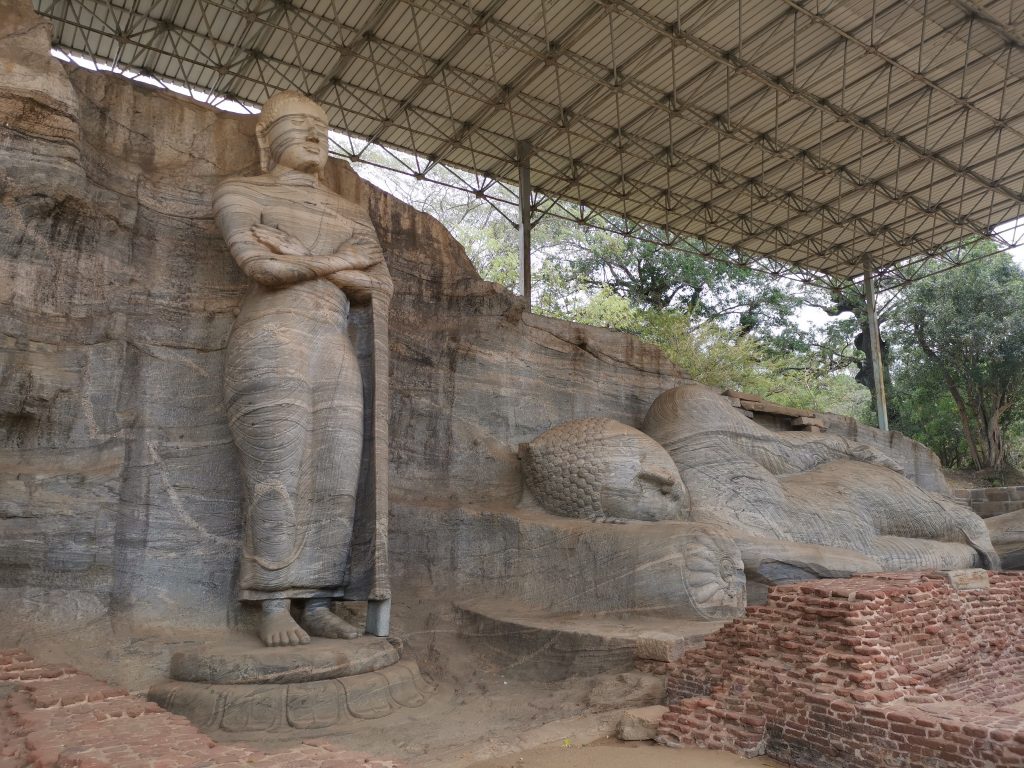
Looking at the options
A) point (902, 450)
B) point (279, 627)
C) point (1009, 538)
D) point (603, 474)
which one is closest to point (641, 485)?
point (603, 474)

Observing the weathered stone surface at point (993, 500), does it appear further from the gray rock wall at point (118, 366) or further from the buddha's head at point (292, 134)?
the buddha's head at point (292, 134)

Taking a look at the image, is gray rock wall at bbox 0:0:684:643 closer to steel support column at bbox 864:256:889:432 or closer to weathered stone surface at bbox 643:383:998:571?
weathered stone surface at bbox 643:383:998:571

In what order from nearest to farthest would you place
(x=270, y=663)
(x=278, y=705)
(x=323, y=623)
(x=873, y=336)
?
(x=278, y=705) < (x=270, y=663) < (x=323, y=623) < (x=873, y=336)

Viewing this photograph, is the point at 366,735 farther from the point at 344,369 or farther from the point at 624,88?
the point at 624,88

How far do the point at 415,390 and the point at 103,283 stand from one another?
2376 millimetres

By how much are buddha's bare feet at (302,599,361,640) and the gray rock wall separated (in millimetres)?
498

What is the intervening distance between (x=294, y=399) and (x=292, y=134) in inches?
79.8

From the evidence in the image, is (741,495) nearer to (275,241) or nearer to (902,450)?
(275,241)

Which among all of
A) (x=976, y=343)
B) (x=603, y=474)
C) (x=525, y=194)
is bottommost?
(x=603, y=474)

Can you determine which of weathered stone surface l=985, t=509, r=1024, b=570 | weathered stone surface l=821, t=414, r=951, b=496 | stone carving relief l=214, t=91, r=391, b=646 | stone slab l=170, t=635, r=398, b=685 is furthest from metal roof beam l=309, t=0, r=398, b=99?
weathered stone surface l=985, t=509, r=1024, b=570

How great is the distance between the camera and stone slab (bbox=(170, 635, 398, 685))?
168 inches

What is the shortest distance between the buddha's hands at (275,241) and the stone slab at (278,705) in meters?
2.56

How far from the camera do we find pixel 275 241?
209 inches

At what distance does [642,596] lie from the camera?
536 cm
